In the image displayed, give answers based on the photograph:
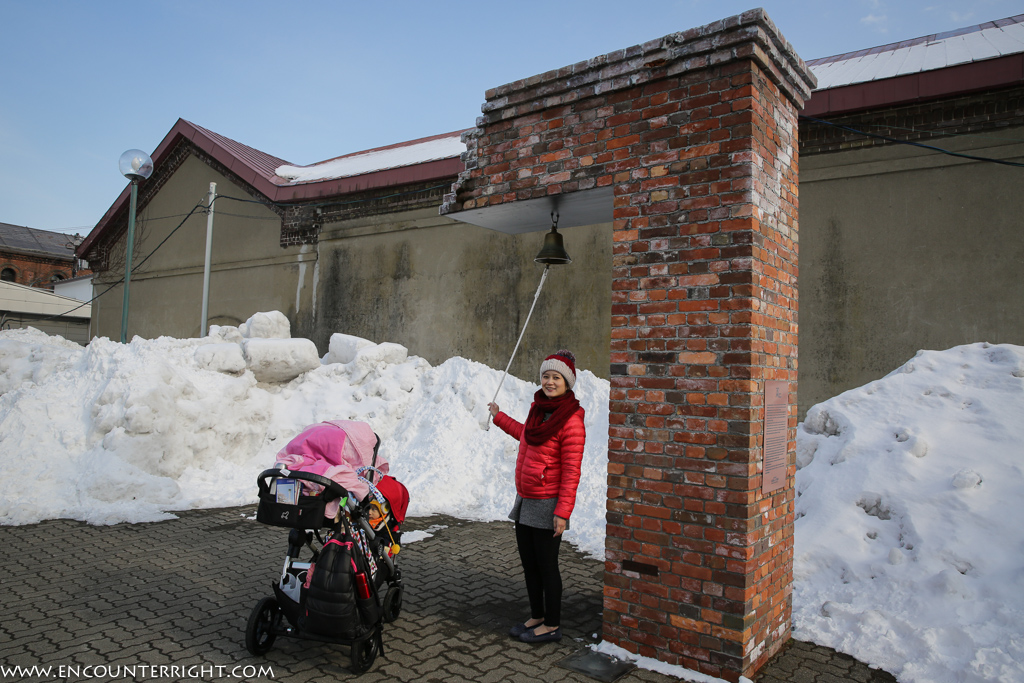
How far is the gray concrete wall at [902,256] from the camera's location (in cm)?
737

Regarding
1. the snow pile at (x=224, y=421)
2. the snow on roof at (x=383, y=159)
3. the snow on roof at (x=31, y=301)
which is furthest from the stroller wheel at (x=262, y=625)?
the snow on roof at (x=31, y=301)

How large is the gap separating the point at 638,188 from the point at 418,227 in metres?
→ 8.48

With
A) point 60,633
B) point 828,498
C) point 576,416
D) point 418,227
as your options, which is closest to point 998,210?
point 828,498

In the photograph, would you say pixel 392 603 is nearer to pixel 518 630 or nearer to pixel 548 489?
pixel 518 630

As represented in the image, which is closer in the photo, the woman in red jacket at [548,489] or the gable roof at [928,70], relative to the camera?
the woman in red jacket at [548,489]

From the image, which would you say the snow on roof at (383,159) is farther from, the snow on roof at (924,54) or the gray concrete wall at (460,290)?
the snow on roof at (924,54)

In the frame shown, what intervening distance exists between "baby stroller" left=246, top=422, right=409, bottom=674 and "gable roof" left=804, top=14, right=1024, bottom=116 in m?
7.21

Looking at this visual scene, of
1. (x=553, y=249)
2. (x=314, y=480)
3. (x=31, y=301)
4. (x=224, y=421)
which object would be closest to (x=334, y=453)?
(x=314, y=480)

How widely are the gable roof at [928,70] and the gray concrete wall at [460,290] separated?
11.7 ft

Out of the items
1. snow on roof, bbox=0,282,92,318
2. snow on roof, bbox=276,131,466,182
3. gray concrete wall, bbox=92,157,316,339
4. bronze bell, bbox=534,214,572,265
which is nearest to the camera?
bronze bell, bbox=534,214,572,265

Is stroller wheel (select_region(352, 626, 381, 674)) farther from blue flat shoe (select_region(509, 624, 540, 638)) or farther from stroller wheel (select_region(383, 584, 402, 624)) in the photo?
blue flat shoe (select_region(509, 624, 540, 638))

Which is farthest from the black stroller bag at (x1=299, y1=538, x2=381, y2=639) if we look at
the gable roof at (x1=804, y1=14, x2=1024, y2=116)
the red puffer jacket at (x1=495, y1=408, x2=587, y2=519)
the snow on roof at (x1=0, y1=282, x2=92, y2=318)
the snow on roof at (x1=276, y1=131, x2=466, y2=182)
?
the snow on roof at (x1=0, y1=282, x2=92, y2=318)

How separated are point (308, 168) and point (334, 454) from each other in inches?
533

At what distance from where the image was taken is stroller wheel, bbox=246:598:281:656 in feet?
12.8
